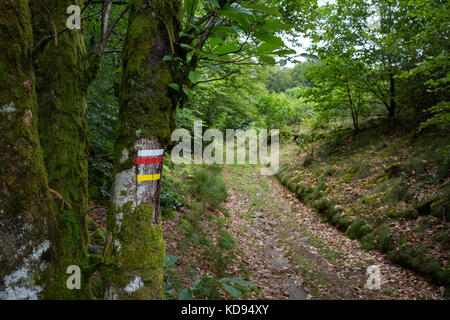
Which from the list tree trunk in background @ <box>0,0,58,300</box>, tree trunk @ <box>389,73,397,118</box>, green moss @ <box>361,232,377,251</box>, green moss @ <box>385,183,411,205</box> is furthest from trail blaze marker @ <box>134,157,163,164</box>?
tree trunk @ <box>389,73,397,118</box>

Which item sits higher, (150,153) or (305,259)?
(150,153)

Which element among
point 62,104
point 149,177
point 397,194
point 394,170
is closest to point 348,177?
point 394,170

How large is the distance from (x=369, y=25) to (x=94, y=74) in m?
11.1

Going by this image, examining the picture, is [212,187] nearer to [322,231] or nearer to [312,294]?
[322,231]

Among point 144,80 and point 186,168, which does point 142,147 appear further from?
point 186,168

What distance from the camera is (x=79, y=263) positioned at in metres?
1.41

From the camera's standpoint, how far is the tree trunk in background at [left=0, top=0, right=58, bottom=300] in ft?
3.55

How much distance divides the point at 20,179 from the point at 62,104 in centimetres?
70

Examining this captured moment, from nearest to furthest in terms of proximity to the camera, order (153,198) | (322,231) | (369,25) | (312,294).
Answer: (153,198) < (312,294) < (322,231) < (369,25)

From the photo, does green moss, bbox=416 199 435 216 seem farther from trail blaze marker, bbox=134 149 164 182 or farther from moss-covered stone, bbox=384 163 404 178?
trail blaze marker, bbox=134 149 164 182

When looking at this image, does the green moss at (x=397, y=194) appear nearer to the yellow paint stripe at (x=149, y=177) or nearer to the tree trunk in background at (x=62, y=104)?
the yellow paint stripe at (x=149, y=177)

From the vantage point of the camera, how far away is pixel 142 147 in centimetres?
135

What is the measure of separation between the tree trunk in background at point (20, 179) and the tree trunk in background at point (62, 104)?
28 centimetres
